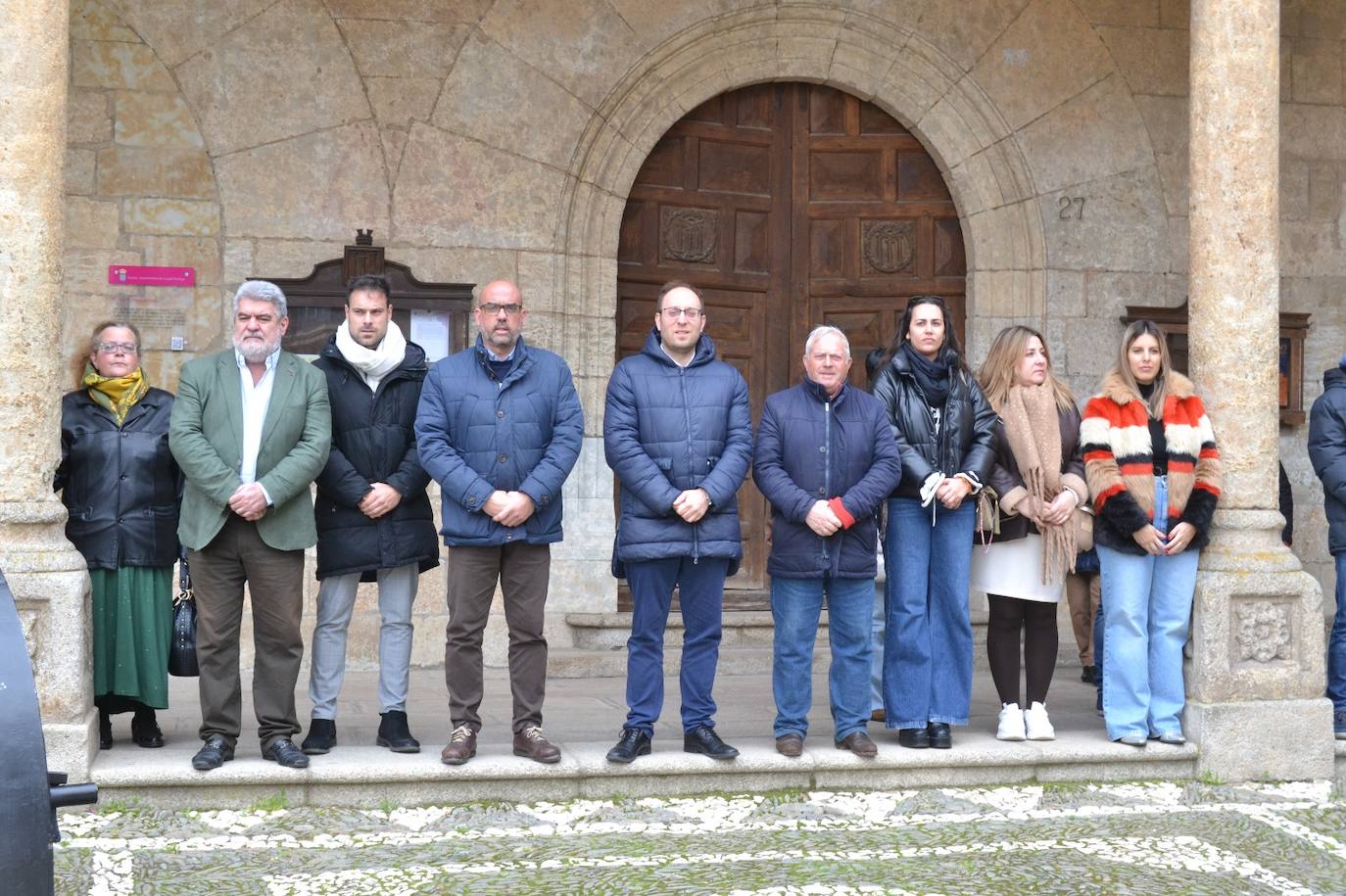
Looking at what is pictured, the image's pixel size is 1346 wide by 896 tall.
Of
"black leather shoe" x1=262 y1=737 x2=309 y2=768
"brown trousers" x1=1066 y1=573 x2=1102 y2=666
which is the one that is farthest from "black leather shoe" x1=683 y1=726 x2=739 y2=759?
"brown trousers" x1=1066 y1=573 x2=1102 y2=666

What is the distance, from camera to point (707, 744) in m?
6.02

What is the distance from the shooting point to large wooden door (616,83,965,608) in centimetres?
943

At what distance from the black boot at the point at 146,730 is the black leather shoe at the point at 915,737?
2.91m

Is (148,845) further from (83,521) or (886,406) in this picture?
(886,406)

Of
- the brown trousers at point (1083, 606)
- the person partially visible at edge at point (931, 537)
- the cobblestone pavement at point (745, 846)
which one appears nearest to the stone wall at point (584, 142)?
the brown trousers at point (1083, 606)

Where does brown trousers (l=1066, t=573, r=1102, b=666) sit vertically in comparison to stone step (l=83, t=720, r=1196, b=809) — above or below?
above

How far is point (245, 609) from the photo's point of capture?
27.8 ft

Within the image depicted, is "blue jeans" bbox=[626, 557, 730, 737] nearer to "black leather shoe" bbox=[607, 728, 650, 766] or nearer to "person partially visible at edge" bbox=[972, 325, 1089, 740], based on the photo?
"black leather shoe" bbox=[607, 728, 650, 766]

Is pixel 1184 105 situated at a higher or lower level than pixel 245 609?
higher

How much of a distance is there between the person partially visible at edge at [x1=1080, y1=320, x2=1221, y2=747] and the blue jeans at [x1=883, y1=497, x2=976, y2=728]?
2.06ft

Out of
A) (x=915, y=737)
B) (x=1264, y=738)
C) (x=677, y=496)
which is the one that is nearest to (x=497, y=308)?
(x=677, y=496)

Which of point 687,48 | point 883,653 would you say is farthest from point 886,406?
point 687,48

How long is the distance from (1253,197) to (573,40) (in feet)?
13.2

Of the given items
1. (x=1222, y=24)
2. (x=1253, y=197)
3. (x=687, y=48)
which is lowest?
(x=1253, y=197)
